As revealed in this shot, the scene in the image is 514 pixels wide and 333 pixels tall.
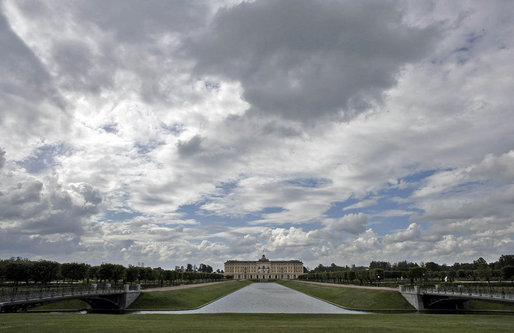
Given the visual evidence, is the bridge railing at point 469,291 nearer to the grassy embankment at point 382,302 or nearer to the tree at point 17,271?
the grassy embankment at point 382,302

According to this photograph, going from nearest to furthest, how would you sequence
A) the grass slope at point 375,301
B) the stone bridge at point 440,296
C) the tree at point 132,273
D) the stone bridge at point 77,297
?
the stone bridge at point 77,297
the stone bridge at point 440,296
the grass slope at point 375,301
the tree at point 132,273

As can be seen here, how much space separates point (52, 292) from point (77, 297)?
18.5 feet

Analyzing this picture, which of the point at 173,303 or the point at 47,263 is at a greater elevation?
the point at 47,263

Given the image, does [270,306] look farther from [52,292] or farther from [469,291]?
[52,292]

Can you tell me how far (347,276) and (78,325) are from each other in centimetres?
12492

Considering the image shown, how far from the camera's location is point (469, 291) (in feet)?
182

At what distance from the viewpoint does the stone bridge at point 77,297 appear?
4306 cm

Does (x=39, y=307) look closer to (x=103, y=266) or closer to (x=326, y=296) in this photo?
(x=103, y=266)

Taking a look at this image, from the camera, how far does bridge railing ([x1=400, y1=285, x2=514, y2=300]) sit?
47.5 meters

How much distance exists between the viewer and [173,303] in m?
71.4

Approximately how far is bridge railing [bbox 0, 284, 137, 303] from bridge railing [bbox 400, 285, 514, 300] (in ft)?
168

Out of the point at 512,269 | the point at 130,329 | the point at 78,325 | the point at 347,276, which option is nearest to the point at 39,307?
the point at 78,325

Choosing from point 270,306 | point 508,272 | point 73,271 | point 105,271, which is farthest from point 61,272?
point 508,272

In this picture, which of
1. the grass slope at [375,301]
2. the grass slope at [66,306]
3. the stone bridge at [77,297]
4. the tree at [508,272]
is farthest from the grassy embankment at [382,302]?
the grass slope at [66,306]
